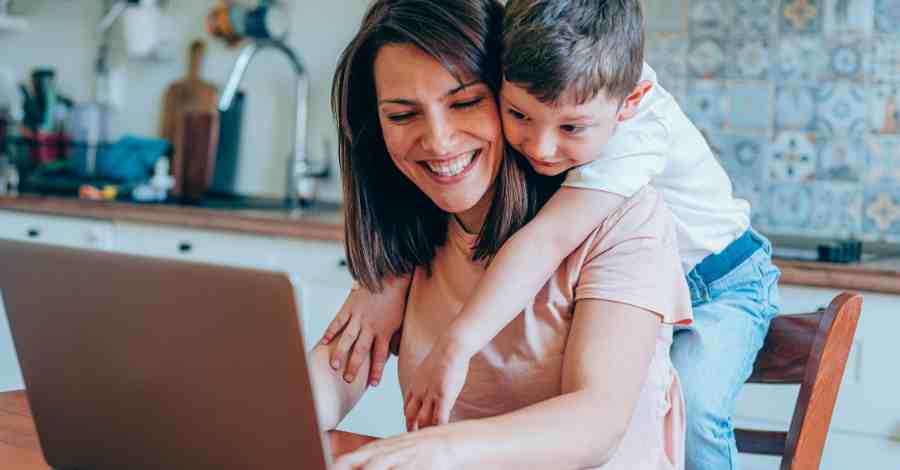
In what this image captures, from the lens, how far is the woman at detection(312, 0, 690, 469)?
1.06 m

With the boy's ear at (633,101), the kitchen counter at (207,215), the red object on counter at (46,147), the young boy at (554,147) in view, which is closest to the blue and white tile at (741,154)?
the kitchen counter at (207,215)

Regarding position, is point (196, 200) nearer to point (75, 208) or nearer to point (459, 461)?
point (75, 208)

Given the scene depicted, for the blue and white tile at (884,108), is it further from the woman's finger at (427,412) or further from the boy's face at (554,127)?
the woman's finger at (427,412)

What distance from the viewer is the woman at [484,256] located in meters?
1.06

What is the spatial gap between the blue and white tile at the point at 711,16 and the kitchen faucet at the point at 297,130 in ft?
4.01

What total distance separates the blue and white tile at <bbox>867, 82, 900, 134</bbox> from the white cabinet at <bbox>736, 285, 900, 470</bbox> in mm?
584

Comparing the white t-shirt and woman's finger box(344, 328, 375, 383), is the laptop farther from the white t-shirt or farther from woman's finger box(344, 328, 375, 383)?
the white t-shirt

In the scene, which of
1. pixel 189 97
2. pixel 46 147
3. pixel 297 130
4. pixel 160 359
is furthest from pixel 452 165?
pixel 46 147

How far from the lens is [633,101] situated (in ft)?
4.09

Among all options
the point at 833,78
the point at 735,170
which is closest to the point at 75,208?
the point at 735,170

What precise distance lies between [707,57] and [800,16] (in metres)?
0.24

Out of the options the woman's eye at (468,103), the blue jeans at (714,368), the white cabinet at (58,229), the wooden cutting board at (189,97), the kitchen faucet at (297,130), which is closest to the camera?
the woman's eye at (468,103)

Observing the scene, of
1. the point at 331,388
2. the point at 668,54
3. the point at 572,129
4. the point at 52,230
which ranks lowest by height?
the point at 52,230

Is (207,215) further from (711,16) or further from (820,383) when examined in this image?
(820,383)
